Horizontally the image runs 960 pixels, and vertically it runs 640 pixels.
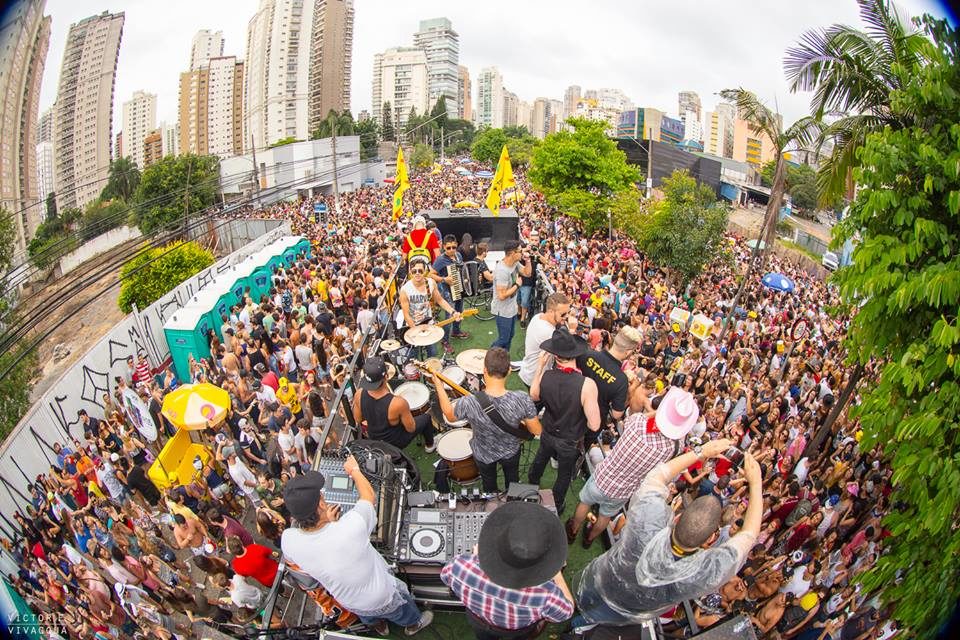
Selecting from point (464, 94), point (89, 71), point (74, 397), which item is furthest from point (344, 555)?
point (464, 94)

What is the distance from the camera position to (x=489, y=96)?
605ft

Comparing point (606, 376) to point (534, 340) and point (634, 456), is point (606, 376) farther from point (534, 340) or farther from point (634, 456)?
point (534, 340)

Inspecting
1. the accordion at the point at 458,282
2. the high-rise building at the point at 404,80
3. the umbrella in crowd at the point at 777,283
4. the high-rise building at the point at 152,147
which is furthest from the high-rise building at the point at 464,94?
the accordion at the point at 458,282

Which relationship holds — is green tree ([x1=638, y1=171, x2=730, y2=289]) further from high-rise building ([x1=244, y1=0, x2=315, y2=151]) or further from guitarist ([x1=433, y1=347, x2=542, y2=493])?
high-rise building ([x1=244, y1=0, x2=315, y2=151])

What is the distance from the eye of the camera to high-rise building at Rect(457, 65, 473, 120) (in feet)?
534

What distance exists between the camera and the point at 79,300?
124ft

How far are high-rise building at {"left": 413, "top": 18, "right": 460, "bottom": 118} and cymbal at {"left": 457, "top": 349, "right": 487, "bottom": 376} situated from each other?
15985 cm

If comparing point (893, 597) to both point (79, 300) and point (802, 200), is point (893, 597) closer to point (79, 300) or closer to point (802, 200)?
point (79, 300)

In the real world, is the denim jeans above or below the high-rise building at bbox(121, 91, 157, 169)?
below

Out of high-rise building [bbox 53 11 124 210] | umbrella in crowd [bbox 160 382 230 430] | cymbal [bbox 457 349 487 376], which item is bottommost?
umbrella in crowd [bbox 160 382 230 430]

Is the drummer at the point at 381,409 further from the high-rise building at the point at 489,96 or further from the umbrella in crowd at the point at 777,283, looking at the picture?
the high-rise building at the point at 489,96

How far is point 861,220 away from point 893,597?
3.24 meters

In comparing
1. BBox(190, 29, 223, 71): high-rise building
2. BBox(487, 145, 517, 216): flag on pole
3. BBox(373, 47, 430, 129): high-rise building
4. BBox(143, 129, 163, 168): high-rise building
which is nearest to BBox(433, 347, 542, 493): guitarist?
BBox(487, 145, 517, 216): flag on pole

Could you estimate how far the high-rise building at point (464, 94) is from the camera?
16288 centimetres
